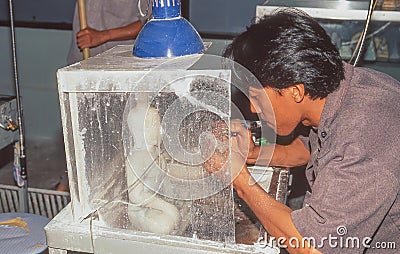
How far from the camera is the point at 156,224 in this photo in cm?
112

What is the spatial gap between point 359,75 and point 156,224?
0.60 metres

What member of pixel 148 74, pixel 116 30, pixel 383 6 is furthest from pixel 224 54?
pixel 383 6

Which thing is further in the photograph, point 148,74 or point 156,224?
point 156,224

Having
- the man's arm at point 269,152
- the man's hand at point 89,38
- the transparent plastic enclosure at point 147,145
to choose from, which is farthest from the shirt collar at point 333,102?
the man's hand at point 89,38

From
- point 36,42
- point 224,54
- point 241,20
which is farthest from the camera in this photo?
point 36,42

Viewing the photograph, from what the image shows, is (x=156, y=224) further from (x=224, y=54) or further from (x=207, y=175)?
(x=224, y=54)

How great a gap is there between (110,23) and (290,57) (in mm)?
1377

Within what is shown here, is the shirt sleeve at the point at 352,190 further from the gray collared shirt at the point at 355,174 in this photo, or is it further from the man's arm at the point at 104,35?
the man's arm at the point at 104,35

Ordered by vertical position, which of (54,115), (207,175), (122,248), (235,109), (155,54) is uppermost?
(155,54)

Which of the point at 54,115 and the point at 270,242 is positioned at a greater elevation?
the point at 270,242

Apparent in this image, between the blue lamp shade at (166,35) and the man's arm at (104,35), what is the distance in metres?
1.11

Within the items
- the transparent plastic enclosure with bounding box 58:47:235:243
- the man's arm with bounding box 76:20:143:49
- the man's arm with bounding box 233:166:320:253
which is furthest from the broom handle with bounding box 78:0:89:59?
the man's arm with bounding box 233:166:320:253

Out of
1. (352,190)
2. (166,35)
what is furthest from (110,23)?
(352,190)

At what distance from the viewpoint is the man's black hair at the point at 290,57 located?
1.19 metres
